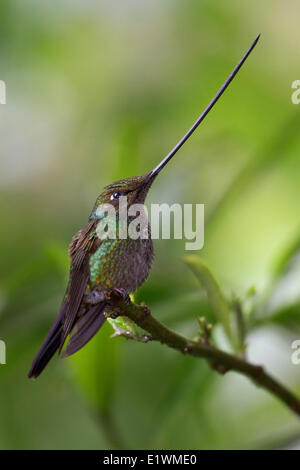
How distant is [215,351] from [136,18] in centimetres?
237

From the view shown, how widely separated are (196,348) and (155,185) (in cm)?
118

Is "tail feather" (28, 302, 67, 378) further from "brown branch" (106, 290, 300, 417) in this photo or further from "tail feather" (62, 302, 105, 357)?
"brown branch" (106, 290, 300, 417)

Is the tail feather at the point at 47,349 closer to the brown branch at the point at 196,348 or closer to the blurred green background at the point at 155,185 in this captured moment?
the brown branch at the point at 196,348

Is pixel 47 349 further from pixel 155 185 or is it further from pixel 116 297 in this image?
pixel 155 185

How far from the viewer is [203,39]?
2.84 meters

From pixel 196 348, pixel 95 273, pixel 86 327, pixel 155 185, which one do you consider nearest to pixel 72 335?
pixel 86 327

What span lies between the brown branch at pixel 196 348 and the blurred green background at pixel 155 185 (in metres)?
0.34

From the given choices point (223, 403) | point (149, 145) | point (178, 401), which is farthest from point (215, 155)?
point (178, 401)

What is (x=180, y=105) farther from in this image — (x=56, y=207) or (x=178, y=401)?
(x=178, y=401)

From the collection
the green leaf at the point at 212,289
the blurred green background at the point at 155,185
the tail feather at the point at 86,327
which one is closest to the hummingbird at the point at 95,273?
the tail feather at the point at 86,327

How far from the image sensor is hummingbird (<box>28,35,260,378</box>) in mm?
1105

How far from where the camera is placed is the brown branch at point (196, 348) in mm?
934

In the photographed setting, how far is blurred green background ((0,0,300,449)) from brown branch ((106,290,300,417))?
0.34 m

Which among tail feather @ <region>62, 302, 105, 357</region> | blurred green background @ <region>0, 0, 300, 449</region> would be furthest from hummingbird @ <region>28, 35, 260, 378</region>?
blurred green background @ <region>0, 0, 300, 449</region>
